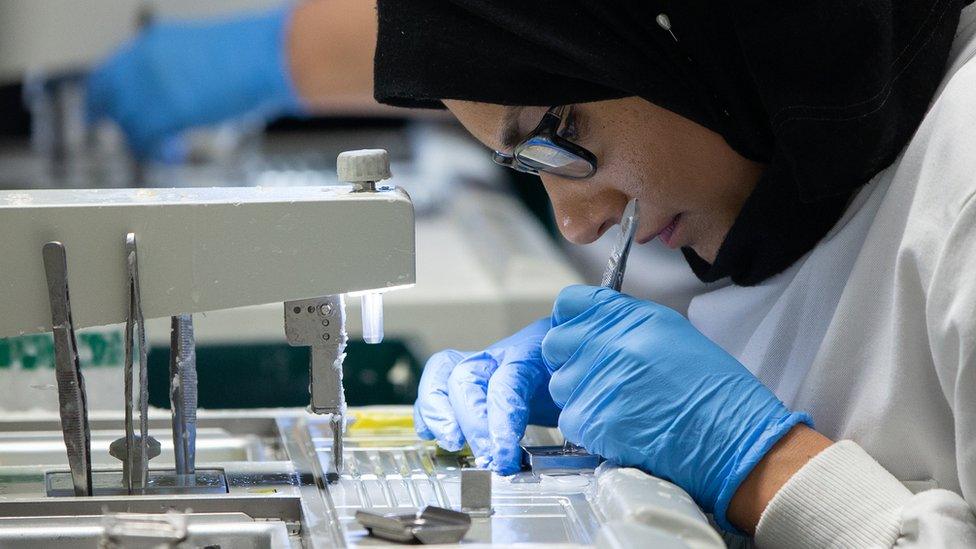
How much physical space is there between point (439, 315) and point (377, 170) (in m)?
1.10

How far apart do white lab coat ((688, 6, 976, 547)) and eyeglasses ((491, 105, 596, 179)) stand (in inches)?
11.0

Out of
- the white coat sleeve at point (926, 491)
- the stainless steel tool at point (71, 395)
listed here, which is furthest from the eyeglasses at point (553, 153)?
the stainless steel tool at point (71, 395)

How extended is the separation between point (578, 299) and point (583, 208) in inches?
6.1

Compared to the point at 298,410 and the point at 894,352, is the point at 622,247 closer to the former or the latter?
the point at 894,352

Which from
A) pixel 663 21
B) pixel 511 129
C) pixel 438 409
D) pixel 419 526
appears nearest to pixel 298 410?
pixel 438 409

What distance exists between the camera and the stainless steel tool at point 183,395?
1191 millimetres

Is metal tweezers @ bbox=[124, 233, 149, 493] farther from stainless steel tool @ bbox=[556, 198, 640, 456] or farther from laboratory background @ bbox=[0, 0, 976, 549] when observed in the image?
stainless steel tool @ bbox=[556, 198, 640, 456]

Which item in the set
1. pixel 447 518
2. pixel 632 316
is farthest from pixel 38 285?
pixel 632 316

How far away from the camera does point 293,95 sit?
311 centimetres

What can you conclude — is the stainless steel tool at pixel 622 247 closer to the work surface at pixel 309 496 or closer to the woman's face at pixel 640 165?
the woman's face at pixel 640 165

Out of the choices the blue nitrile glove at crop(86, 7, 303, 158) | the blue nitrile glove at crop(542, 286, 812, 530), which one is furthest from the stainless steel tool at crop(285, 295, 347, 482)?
the blue nitrile glove at crop(86, 7, 303, 158)

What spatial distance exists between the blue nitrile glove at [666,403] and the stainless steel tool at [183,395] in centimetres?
38

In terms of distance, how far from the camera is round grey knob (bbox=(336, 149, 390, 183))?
1128 millimetres

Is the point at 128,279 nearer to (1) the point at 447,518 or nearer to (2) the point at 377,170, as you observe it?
(2) the point at 377,170
